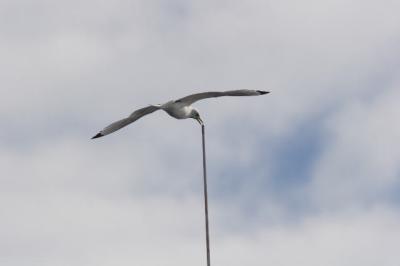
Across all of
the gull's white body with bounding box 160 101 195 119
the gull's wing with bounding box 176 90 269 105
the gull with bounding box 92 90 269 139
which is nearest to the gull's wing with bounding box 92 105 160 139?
the gull with bounding box 92 90 269 139

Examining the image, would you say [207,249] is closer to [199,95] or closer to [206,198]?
[206,198]

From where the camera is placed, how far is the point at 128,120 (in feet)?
87.5

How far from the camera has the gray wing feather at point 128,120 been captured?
84.6 ft

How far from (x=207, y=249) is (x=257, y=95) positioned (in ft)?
19.6

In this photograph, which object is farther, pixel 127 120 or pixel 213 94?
pixel 127 120

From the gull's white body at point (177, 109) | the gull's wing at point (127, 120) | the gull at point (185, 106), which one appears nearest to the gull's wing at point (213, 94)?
the gull at point (185, 106)

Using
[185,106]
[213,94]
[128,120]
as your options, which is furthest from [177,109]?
[128,120]

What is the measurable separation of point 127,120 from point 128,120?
0.04 meters

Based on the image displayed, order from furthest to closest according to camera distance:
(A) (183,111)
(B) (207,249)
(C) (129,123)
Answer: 1. (C) (129,123)
2. (A) (183,111)
3. (B) (207,249)

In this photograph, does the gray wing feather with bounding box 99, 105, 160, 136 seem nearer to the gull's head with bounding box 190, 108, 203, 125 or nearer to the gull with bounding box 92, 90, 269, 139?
the gull with bounding box 92, 90, 269, 139

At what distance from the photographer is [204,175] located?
23.8 metres

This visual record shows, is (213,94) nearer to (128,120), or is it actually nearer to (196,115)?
(196,115)

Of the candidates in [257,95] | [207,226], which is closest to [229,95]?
[257,95]

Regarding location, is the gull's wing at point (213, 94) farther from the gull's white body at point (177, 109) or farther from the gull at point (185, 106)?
the gull's white body at point (177, 109)
